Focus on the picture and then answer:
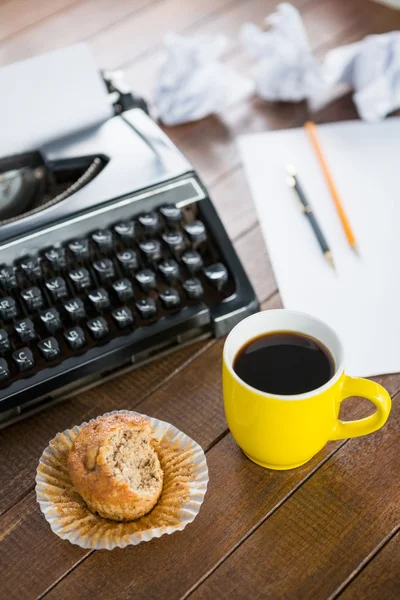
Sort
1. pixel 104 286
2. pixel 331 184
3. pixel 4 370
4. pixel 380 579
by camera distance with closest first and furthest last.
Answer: pixel 380 579
pixel 4 370
pixel 104 286
pixel 331 184

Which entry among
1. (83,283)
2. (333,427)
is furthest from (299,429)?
(83,283)

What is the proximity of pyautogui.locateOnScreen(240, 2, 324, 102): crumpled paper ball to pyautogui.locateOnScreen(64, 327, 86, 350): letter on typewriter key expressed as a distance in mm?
699

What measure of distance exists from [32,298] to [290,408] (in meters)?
0.38

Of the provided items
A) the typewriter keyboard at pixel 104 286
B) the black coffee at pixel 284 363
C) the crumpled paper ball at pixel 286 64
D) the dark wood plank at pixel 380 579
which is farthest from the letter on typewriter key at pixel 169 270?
the crumpled paper ball at pixel 286 64

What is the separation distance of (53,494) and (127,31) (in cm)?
110

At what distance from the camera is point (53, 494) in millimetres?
860

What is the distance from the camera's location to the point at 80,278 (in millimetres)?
1020

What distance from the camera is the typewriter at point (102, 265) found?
3.23ft

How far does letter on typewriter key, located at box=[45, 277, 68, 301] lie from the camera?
3.31ft

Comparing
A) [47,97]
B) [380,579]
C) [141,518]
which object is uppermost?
[47,97]

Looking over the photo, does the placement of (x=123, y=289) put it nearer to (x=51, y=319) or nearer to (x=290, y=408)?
(x=51, y=319)

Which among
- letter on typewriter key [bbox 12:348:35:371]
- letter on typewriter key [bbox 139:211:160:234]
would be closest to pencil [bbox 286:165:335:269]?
letter on typewriter key [bbox 139:211:160:234]

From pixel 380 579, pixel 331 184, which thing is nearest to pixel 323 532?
pixel 380 579

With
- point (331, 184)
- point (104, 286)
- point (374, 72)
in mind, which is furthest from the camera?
point (374, 72)
